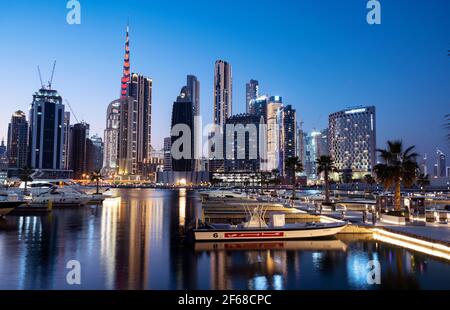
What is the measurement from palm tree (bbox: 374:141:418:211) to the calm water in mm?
7304

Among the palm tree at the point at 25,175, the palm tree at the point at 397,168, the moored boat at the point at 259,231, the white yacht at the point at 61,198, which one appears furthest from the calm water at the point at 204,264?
the palm tree at the point at 25,175

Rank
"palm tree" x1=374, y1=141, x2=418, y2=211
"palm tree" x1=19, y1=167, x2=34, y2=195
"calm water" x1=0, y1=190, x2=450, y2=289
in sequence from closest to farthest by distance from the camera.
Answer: "calm water" x1=0, y1=190, x2=450, y2=289
"palm tree" x1=374, y1=141, x2=418, y2=211
"palm tree" x1=19, y1=167, x2=34, y2=195

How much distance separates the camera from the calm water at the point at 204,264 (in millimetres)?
17938

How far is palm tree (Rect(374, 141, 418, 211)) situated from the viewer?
1351 inches

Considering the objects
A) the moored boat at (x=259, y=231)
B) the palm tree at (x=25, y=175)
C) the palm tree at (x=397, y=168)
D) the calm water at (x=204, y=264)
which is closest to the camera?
the calm water at (x=204, y=264)

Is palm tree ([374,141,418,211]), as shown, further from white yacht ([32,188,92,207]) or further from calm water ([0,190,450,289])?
white yacht ([32,188,92,207])

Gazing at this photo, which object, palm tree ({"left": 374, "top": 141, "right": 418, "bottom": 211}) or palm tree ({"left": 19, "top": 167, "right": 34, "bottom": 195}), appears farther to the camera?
palm tree ({"left": 19, "top": 167, "right": 34, "bottom": 195})

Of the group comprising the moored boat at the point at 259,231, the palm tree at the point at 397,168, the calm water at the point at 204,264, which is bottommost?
the calm water at the point at 204,264

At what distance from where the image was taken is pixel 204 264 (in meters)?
21.8

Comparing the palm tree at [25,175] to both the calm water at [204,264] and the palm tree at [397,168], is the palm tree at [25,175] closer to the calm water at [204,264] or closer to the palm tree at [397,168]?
the calm water at [204,264]

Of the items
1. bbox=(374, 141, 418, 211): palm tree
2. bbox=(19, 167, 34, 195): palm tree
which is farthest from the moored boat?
bbox=(19, 167, 34, 195): palm tree

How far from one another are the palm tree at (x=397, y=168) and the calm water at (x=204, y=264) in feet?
24.0
